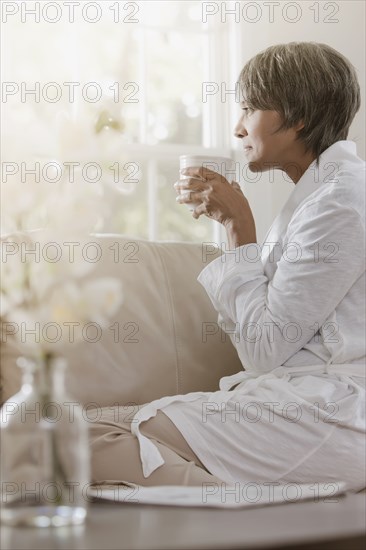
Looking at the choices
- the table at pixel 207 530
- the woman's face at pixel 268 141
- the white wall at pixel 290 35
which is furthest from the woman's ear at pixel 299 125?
the table at pixel 207 530

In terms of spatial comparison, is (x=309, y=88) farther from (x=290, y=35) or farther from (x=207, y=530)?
(x=207, y=530)

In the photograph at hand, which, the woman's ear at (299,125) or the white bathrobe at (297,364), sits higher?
the woman's ear at (299,125)

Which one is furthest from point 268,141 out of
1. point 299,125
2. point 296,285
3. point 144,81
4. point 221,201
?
point 144,81

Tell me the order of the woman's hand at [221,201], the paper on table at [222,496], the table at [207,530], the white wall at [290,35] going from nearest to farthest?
the table at [207,530]
the paper on table at [222,496]
the woman's hand at [221,201]
the white wall at [290,35]

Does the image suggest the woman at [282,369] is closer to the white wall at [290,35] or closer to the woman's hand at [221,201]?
the woman's hand at [221,201]

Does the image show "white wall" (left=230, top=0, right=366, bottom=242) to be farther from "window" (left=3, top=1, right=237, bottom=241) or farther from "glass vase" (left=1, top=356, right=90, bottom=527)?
"glass vase" (left=1, top=356, right=90, bottom=527)

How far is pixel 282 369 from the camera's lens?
6.00 feet

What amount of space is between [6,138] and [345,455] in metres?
1.01

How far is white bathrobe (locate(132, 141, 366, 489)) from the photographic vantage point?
5.57 ft

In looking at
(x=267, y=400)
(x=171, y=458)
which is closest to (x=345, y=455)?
(x=267, y=400)

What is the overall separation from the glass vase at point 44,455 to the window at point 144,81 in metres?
1.90

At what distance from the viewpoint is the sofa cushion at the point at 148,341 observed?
198 cm

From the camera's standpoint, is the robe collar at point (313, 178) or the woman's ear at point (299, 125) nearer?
the robe collar at point (313, 178)

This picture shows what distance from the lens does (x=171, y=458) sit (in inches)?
64.6
